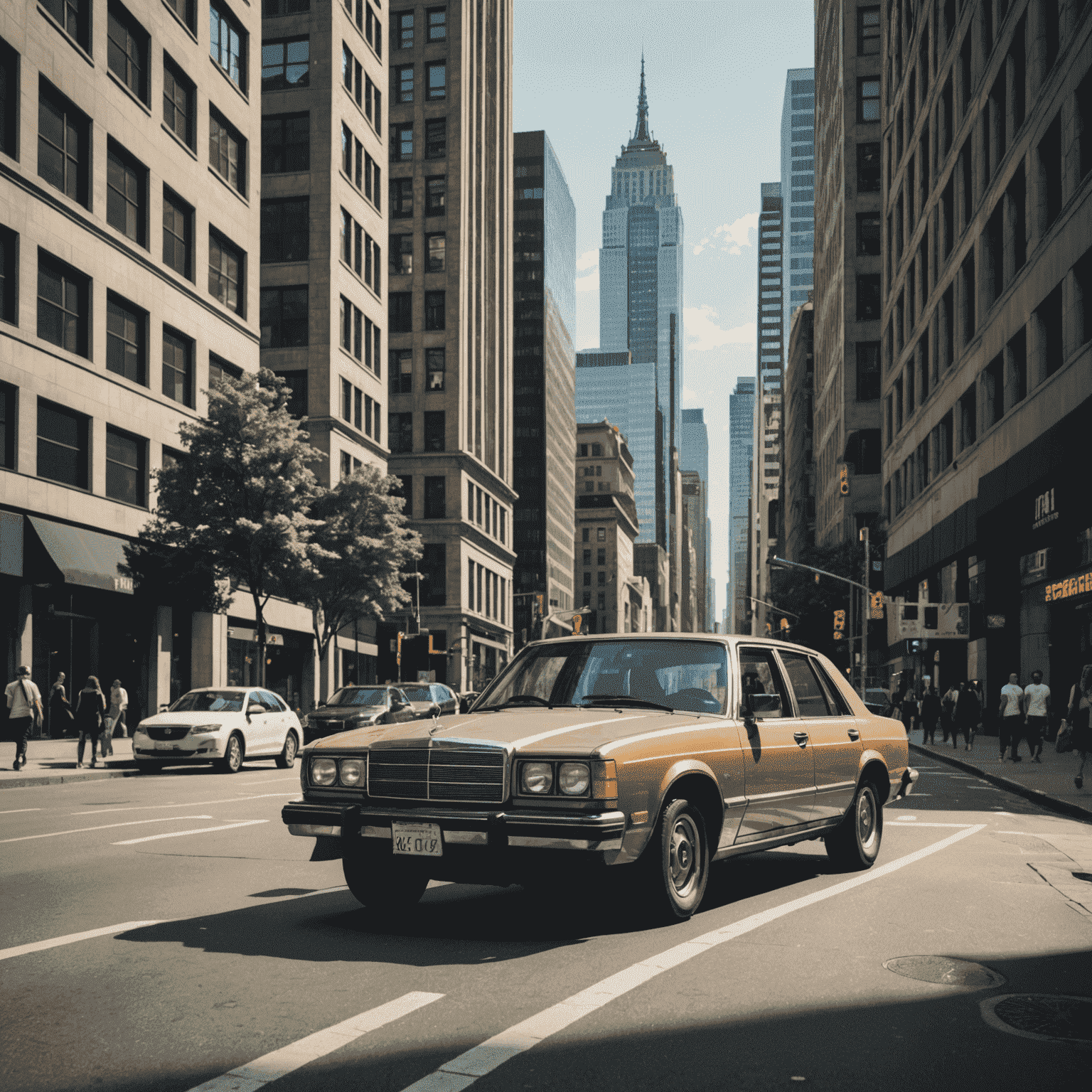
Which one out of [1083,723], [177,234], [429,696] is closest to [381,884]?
[1083,723]

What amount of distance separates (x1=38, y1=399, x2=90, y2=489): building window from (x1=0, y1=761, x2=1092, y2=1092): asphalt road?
886 inches

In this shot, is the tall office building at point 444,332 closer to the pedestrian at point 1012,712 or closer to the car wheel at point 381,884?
the pedestrian at point 1012,712

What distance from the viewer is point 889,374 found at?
171ft

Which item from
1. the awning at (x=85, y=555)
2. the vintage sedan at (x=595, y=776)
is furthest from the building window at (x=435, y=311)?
the vintage sedan at (x=595, y=776)

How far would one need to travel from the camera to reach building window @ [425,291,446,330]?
8588 centimetres

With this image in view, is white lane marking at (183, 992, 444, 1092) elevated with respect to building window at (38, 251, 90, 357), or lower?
lower

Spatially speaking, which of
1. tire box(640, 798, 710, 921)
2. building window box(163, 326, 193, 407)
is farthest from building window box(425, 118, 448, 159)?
tire box(640, 798, 710, 921)

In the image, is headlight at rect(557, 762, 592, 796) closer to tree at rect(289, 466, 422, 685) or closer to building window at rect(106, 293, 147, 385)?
building window at rect(106, 293, 147, 385)

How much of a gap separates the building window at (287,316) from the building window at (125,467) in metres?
23.9

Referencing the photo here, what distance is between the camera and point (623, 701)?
7.89 meters

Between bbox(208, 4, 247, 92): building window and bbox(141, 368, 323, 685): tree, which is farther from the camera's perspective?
bbox(208, 4, 247, 92): building window

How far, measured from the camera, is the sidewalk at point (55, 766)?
1983 cm

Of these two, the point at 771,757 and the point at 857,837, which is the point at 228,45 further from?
the point at 771,757

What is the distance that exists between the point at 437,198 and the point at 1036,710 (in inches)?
2805
